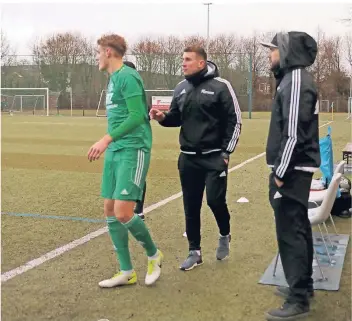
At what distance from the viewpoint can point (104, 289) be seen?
450cm

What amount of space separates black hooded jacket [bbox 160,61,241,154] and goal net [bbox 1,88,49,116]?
46.1 meters

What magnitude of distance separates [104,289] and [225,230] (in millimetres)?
1414

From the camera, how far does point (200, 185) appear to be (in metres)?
5.16

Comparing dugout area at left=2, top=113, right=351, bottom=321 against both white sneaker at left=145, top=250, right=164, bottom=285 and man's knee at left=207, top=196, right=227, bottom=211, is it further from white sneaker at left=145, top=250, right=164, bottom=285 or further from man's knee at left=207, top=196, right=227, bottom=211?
man's knee at left=207, top=196, right=227, bottom=211

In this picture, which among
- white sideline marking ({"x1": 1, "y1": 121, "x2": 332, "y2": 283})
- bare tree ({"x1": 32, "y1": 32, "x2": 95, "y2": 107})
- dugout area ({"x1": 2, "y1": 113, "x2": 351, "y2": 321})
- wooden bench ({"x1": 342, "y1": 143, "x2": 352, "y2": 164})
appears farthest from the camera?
bare tree ({"x1": 32, "y1": 32, "x2": 95, "y2": 107})

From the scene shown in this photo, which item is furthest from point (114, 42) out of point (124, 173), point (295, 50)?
point (295, 50)

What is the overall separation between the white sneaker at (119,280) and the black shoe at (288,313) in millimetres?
1274

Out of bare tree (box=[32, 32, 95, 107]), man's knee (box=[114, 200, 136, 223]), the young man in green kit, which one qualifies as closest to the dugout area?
the young man in green kit

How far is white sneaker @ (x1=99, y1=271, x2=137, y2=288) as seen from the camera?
4527 millimetres

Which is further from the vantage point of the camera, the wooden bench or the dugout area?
the wooden bench

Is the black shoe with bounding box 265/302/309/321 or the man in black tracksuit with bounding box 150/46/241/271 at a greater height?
the man in black tracksuit with bounding box 150/46/241/271

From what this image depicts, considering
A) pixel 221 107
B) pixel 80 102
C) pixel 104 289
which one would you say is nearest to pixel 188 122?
pixel 221 107

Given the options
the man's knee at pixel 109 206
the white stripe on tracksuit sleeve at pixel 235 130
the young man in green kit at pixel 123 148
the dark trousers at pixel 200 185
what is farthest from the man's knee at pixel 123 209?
the white stripe on tracksuit sleeve at pixel 235 130

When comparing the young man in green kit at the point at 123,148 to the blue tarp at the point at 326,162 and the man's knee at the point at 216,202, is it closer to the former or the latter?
the man's knee at the point at 216,202
